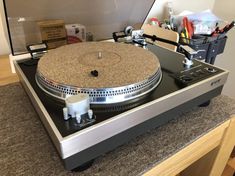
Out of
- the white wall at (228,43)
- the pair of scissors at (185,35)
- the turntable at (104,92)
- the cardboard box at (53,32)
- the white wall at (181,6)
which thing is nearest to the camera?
the turntable at (104,92)

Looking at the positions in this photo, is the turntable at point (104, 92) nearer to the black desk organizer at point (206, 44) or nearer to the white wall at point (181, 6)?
the black desk organizer at point (206, 44)

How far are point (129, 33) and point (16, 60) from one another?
502 mm

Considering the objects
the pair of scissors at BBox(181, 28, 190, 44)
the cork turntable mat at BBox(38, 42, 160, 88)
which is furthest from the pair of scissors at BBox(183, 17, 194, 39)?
the cork turntable mat at BBox(38, 42, 160, 88)

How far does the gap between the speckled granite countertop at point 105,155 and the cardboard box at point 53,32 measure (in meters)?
0.25

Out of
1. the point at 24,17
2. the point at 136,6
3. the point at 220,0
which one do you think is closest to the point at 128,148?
the point at 24,17

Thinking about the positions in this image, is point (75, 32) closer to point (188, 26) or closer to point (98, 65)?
point (98, 65)

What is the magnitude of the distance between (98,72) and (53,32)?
0.38m

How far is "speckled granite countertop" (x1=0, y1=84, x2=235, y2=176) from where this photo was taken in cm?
51

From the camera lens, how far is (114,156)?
550 mm

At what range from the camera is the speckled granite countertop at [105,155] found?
19.9 inches

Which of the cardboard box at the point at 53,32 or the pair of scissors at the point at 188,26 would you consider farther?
the pair of scissors at the point at 188,26

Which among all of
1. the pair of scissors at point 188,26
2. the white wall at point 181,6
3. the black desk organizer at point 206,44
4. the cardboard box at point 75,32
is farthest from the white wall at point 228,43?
the cardboard box at point 75,32

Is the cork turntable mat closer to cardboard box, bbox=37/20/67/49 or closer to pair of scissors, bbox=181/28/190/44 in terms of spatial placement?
cardboard box, bbox=37/20/67/49

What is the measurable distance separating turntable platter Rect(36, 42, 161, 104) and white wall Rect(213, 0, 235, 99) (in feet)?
4.75
